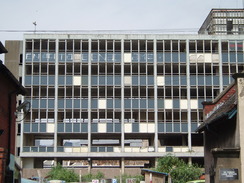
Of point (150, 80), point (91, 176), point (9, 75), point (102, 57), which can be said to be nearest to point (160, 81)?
point (150, 80)

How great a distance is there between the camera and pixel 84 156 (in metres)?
63.4

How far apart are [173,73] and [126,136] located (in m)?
Result: 10.9

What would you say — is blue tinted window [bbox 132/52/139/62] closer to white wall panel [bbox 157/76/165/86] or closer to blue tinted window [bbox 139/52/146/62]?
blue tinted window [bbox 139/52/146/62]

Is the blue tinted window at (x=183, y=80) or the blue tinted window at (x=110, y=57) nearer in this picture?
the blue tinted window at (x=183, y=80)

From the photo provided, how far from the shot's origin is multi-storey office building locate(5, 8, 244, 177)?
210ft

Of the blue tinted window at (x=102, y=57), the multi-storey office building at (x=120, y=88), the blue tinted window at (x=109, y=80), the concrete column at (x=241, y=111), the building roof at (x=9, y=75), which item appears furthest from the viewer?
the blue tinted window at (x=102, y=57)

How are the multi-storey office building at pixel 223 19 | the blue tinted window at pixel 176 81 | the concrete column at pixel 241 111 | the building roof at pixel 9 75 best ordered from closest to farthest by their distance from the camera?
1. the concrete column at pixel 241 111
2. the building roof at pixel 9 75
3. the blue tinted window at pixel 176 81
4. the multi-storey office building at pixel 223 19

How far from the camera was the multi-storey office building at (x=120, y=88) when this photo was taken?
63.9 m

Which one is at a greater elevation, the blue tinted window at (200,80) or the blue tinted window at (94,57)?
the blue tinted window at (94,57)

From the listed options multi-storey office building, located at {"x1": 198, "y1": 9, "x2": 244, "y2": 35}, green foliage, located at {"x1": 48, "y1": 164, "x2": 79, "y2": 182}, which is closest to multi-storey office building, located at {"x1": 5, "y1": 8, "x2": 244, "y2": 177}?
green foliage, located at {"x1": 48, "y1": 164, "x2": 79, "y2": 182}

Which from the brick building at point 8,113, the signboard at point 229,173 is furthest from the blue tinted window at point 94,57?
the signboard at point 229,173

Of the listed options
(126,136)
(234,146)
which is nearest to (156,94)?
(126,136)

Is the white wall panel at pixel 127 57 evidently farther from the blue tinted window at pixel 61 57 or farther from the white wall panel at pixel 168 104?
the blue tinted window at pixel 61 57

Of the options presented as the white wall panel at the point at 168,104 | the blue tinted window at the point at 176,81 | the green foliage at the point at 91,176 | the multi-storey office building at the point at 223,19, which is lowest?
the green foliage at the point at 91,176
